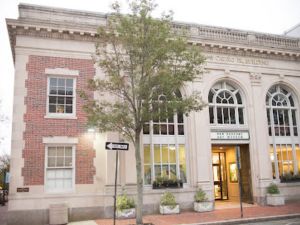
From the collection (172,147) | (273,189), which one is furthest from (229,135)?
(273,189)

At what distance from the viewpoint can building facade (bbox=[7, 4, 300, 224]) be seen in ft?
46.1

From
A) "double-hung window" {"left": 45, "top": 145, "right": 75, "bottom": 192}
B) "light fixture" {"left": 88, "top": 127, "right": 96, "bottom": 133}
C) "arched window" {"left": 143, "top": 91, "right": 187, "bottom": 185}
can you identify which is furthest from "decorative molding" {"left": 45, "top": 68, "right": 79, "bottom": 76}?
"arched window" {"left": 143, "top": 91, "right": 187, "bottom": 185}

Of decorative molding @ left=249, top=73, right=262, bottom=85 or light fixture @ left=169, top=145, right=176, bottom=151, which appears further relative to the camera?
decorative molding @ left=249, top=73, right=262, bottom=85

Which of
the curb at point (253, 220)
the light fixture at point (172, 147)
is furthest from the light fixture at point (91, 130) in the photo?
the curb at point (253, 220)

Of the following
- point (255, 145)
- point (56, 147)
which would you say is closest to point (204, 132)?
point (255, 145)

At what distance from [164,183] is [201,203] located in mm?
2002

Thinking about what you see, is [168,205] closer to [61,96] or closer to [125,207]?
[125,207]

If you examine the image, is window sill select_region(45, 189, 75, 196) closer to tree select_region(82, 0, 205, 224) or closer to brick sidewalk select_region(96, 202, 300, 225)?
brick sidewalk select_region(96, 202, 300, 225)

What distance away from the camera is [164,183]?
15.4 meters

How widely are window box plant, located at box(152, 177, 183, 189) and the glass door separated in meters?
5.19

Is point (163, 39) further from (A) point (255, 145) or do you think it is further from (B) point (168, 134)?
(A) point (255, 145)

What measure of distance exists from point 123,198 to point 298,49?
14.0 m

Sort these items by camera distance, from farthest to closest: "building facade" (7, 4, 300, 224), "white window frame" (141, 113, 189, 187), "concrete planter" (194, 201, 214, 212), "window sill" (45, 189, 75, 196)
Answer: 1. "white window frame" (141, 113, 189, 187)
2. "concrete planter" (194, 201, 214, 212)
3. "building facade" (7, 4, 300, 224)
4. "window sill" (45, 189, 75, 196)

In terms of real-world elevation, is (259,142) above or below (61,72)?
below
